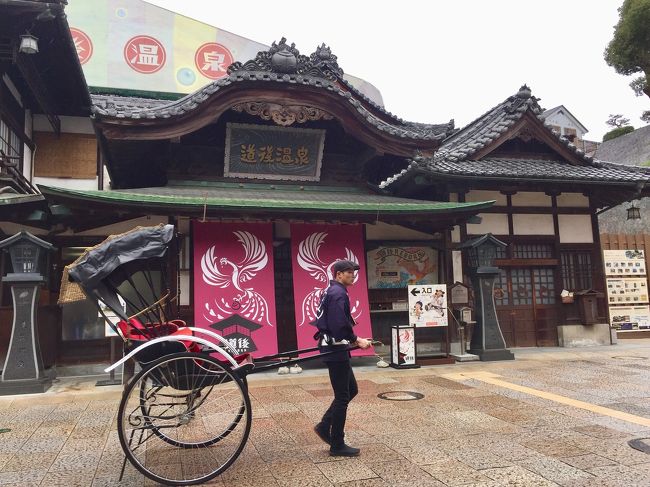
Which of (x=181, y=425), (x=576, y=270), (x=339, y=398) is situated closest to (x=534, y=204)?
(x=576, y=270)

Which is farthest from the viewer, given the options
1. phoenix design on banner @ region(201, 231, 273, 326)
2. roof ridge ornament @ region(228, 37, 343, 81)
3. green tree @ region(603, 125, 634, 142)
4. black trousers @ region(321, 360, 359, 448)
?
green tree @ region(603, 125, 634, 142)

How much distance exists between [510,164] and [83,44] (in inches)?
658

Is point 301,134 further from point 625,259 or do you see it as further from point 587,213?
point 625,259

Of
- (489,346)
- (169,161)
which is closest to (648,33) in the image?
(489,346)

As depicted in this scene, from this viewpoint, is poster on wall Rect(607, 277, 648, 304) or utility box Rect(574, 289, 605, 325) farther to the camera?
poster on wall Rect(607, 277, 648, 304)

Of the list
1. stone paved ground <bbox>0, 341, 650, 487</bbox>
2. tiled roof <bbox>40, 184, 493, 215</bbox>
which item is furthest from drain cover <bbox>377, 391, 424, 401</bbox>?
tiled roof <bbox>40, 184, 493, 215</bbox>

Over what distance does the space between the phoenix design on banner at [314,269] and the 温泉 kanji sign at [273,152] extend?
235cm

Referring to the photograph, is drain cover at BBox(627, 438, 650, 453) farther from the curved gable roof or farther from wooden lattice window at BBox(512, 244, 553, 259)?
wooden lattice window at BBox(512, 244, 553, 259)

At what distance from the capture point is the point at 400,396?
24.7ft

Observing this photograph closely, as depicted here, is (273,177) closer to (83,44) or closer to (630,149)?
(83,44)

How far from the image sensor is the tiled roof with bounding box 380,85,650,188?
12.1 meters

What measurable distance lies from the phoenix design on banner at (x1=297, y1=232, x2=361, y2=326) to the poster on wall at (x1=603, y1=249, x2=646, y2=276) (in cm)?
934

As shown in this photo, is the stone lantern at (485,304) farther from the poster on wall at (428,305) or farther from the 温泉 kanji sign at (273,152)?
the 温泉 kanji sign at (273,152)

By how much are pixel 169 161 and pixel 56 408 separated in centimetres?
627
